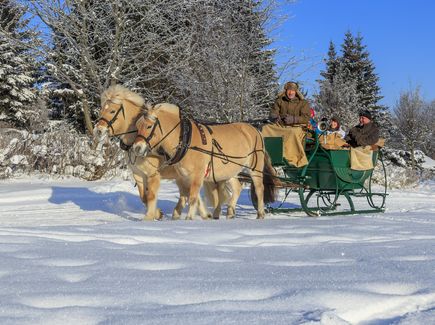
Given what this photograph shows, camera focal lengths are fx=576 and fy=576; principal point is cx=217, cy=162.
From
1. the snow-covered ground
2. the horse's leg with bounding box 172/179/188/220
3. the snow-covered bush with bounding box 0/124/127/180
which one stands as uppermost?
the snow-covered bush with bounding box 0/124/127/180

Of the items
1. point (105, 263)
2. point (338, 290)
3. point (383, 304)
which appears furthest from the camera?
point (105, 263)

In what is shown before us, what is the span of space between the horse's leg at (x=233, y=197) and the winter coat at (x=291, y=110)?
1.25 meters

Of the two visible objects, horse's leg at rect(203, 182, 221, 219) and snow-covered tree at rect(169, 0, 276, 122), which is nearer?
horse's leg at rect(203, 182, 221, 219)

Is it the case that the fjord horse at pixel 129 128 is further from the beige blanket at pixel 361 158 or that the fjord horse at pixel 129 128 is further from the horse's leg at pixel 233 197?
the beige blanket at pixel 361 158

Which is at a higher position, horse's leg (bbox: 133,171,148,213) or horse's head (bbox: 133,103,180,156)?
horse's head (bbox: 133,103,180,156)

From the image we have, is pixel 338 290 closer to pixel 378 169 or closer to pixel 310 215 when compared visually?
pixel 310 215

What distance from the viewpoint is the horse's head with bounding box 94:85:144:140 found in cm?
773

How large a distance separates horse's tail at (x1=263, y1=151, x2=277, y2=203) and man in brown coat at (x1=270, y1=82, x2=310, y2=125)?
0.68 meters

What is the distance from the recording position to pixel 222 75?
18.5 meters

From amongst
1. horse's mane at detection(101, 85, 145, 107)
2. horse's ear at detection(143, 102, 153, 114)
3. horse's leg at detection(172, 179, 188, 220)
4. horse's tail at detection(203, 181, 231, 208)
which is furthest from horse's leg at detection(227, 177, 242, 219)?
horse's mane at detection(101, 85, 145, 107)

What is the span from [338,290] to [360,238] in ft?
9.54

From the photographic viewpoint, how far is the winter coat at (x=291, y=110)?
30.3ft

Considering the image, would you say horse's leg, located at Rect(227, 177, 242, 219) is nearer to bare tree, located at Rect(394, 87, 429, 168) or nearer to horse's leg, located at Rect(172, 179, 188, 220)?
horse's leg, located at Rect(172, 179, 188, 220)

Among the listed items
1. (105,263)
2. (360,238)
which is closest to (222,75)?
(360,238)
